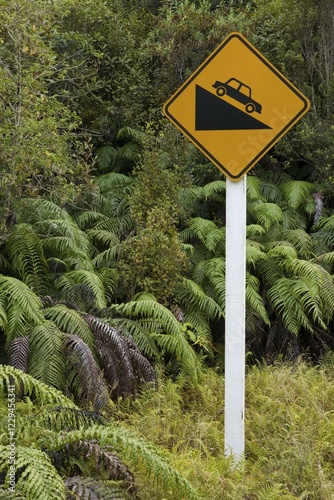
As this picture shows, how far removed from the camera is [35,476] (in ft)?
11.1

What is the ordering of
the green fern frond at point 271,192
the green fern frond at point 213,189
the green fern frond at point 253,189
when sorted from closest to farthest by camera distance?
the green fern frond at point 213,189 → the green fern frond at point 253,189 → the green fern frond at point 271,192

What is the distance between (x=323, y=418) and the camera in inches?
199

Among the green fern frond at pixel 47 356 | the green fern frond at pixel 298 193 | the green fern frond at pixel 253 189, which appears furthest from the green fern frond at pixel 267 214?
the green fern frond at pixel 47 356

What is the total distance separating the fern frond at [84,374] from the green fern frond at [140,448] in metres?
1.18

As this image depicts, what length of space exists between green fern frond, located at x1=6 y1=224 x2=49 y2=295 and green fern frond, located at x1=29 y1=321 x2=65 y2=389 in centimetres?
116

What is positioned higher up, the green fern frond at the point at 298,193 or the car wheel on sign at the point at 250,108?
the car wheel on sign at the point at 250,108

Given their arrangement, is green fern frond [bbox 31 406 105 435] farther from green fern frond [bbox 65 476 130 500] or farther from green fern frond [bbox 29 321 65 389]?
green fern frond [bbox 29 321 65 389]

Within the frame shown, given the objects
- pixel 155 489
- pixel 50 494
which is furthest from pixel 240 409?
pixel 50 494

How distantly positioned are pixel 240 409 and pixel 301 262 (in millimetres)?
3206

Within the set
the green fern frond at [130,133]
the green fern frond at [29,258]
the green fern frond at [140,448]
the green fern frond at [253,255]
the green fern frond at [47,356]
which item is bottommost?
the green fern frond at [29,258]

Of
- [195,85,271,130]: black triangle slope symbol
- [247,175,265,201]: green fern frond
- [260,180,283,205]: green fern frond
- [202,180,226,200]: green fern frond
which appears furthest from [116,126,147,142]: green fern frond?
[195,85,271,130]: black triangle slope symbol

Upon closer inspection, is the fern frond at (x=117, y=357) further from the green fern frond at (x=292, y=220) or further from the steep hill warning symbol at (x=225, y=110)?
the green fern frond at (x=292, y=220)

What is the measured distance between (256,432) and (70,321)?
5.59ft

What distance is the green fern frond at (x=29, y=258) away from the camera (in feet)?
21.4
